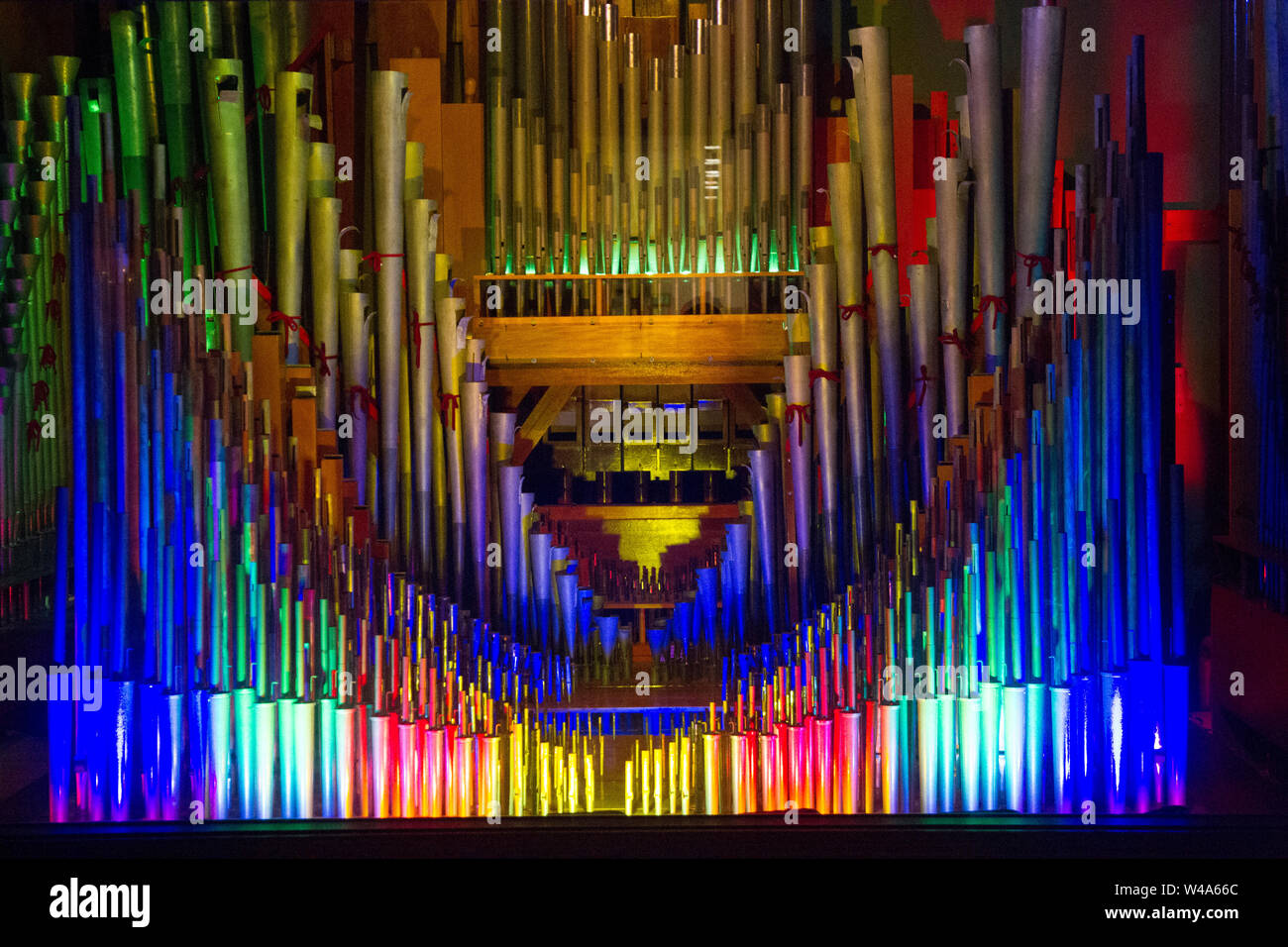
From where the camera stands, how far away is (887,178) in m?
3.56

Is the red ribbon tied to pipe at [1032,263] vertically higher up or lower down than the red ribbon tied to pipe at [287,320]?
higher up

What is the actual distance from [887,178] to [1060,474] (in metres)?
0.96

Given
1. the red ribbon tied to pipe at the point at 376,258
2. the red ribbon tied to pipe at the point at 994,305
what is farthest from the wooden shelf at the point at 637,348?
the red ribbon tied to pipe at the point at 994,305

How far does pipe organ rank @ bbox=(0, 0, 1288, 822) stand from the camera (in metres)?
2.97

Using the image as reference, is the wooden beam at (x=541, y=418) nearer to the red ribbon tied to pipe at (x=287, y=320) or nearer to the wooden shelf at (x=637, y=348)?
the wooden shelf at (x=637, y=348)

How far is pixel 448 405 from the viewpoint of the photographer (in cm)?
372

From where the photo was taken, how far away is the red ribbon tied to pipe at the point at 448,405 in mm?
3711

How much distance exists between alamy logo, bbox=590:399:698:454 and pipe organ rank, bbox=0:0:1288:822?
1 cm

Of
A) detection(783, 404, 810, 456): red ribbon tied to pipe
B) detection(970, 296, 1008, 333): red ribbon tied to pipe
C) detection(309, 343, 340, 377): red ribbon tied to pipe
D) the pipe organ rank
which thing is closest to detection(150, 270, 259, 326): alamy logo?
the pipe organ rank

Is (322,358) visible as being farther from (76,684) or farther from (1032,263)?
(1032,263)
